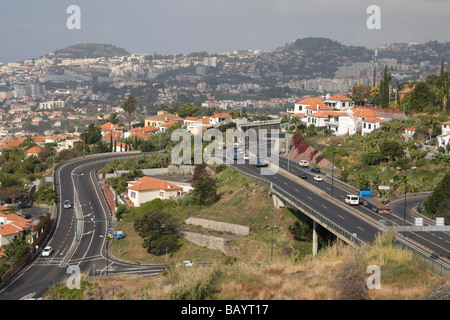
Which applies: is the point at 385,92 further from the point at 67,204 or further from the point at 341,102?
the point at 67,204

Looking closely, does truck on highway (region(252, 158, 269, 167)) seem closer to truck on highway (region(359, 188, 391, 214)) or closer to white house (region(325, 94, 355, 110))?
truck on highway (region(359, 188, 391, 214))

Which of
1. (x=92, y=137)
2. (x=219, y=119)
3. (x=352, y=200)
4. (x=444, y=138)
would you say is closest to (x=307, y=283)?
(x=352, y=200)

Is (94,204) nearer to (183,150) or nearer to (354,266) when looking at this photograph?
(183,150)

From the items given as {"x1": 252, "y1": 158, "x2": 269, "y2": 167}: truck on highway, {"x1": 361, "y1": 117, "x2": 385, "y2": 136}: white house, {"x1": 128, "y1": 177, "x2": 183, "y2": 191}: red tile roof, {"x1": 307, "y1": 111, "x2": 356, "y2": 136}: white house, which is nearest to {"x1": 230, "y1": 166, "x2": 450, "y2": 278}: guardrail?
{"x1": 252, "y1": 158, "x2": 269, "y2": 167}: truck on highway

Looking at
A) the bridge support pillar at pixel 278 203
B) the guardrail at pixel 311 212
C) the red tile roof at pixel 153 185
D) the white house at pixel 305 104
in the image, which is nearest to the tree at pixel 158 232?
the bridge support pillar at pixel 278 203
